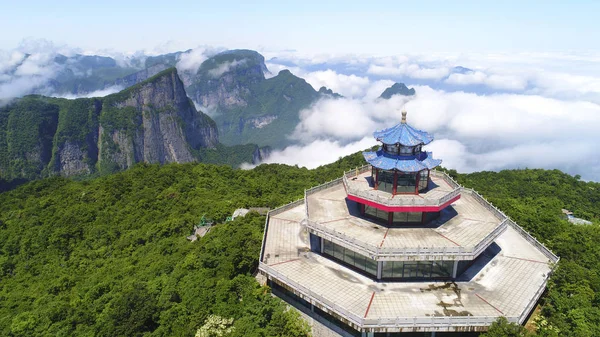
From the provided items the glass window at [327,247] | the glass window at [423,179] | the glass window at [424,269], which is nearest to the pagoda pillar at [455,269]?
the glass window at [424,269]

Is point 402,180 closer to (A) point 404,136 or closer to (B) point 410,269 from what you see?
(A) point 404,136

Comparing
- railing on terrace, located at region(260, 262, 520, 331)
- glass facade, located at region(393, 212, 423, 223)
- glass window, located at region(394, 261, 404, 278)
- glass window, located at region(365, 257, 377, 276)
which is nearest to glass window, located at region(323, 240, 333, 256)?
glass window, located at region(365, 257, 377, 276)

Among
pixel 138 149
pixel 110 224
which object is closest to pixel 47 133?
pixel 138 149

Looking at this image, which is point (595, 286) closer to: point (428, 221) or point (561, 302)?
point (561, 302)

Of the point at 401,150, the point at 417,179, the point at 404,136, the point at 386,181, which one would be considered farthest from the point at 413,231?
the point at 404,136

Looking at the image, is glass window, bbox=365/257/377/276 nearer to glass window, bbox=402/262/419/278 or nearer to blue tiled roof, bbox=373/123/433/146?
glass window, bbox=402/262/419/278
